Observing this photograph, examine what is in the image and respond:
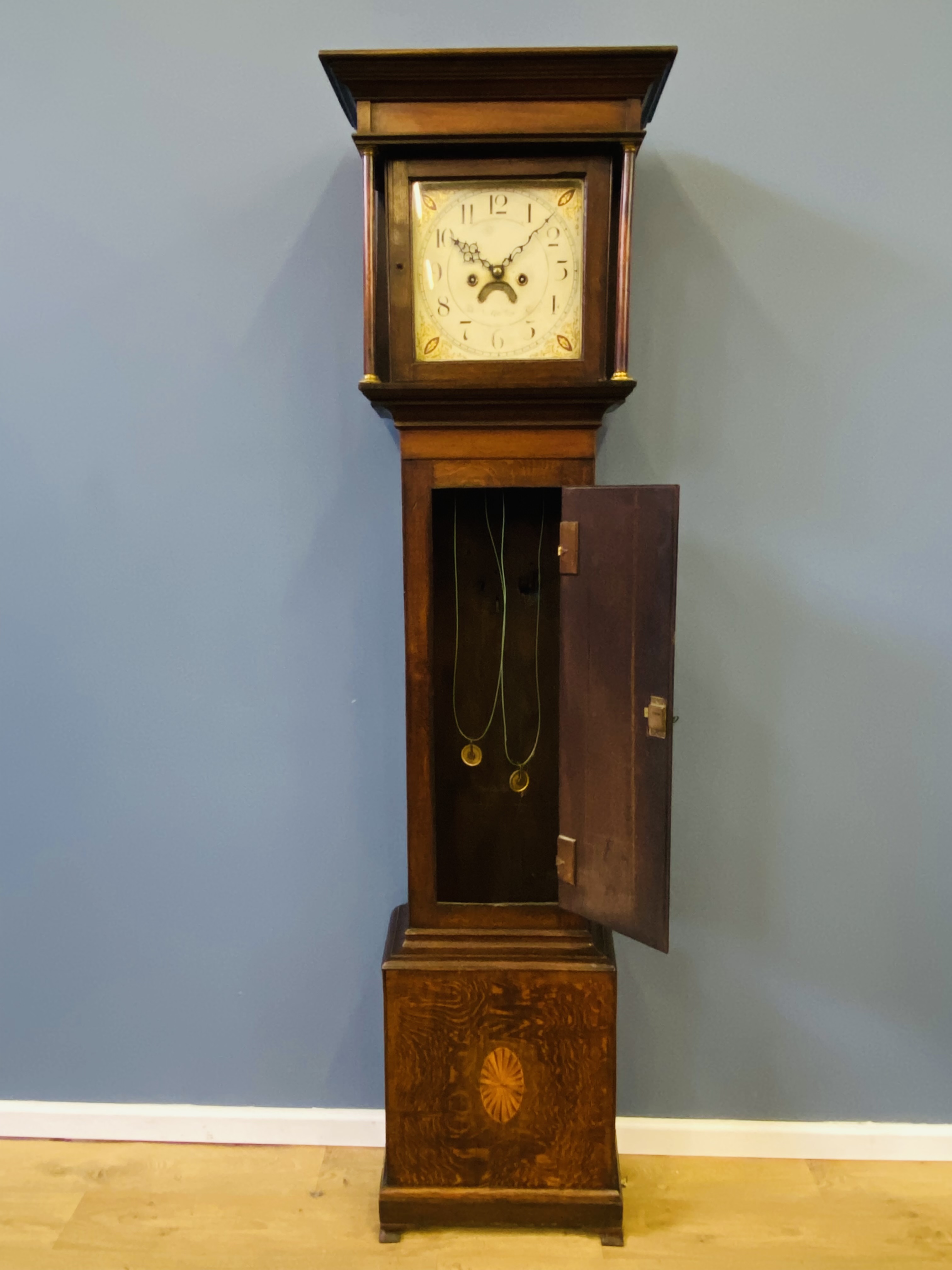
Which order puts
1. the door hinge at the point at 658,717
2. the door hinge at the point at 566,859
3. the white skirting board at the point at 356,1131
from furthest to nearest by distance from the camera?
the white skirting board at the point at 356,1131, the door hinge at the point at 566,859, the door hinge at the point at 658,717

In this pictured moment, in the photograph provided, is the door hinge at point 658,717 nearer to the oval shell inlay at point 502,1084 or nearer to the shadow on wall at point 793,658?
the shadow on wall at point 793,658

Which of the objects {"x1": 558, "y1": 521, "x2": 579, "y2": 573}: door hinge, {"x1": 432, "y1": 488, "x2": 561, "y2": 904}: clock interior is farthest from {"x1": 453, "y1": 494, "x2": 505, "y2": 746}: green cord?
{"x1": 558, "y1": 521, "x2": 579, "y2": 573}: door hinge

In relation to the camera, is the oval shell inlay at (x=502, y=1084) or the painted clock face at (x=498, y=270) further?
the oval shell inlay at (x=502, y=1084)

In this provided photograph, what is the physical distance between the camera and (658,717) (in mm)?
1193

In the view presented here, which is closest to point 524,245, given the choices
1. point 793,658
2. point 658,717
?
point 658,717

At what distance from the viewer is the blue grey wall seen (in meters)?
1.42

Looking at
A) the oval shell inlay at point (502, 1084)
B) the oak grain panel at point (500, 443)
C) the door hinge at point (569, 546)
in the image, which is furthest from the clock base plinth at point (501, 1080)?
the oak grain panel at point (500, 443)

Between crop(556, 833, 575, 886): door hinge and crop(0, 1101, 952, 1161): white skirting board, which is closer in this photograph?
crop(556, 833, 575, 886): door hinge

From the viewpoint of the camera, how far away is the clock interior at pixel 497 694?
4.84 ft

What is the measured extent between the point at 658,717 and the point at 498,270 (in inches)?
27.3

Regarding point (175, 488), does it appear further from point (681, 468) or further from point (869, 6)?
point (869, 6)

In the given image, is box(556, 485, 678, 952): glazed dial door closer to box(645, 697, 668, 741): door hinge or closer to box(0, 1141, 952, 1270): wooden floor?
box(645, 697, 668, 741): door hinge

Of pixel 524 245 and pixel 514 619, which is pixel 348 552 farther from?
pixel 524 245

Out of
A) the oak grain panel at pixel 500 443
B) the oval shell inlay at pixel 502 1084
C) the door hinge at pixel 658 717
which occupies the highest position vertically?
the oak grain panel at pixel 500 443
